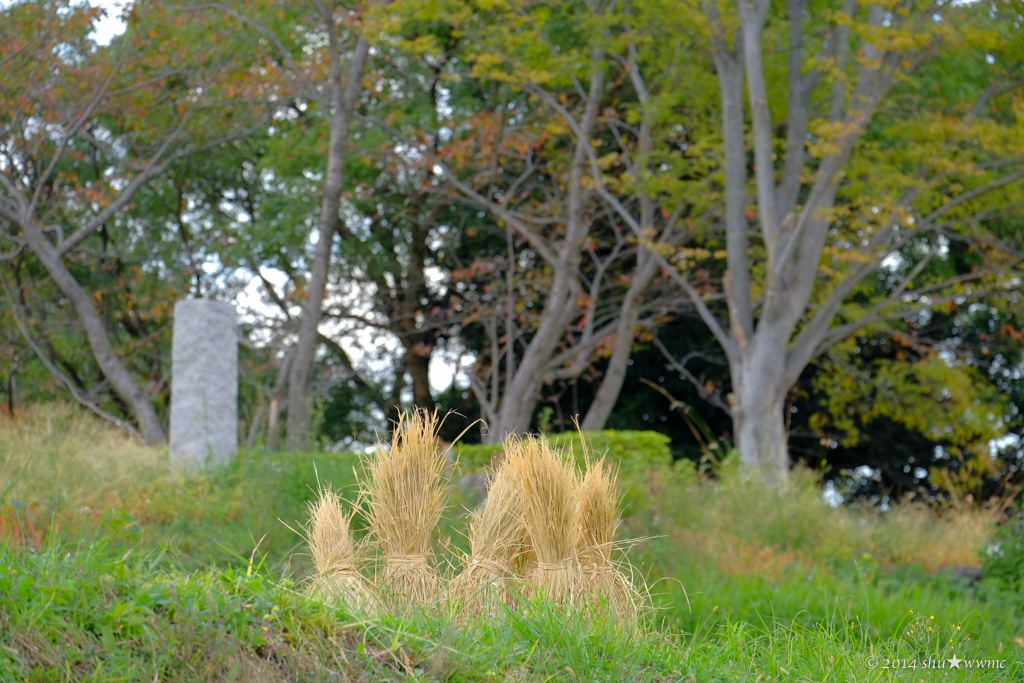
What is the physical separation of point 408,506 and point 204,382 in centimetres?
629

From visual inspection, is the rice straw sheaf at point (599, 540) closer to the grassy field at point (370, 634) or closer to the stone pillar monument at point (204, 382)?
the grassy field at point (370, 634)

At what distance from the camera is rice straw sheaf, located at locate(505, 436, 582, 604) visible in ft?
12.3

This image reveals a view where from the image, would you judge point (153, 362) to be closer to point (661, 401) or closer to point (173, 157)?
point (173, 157)

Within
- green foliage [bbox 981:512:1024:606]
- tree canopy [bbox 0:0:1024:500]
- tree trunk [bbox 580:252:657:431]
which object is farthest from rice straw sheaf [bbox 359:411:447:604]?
tree trunk [bbox 580:252:657:431]

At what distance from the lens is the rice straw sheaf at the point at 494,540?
3803mm

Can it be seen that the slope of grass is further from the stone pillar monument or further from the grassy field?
the stone pillar monument

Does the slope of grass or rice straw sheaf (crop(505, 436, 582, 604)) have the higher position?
rice straw sheaf (crop(505, 436, 582, 604))

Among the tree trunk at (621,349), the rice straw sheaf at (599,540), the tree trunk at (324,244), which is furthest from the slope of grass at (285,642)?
the tree trunk at (621,349)

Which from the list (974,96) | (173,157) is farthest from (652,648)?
(173,157)

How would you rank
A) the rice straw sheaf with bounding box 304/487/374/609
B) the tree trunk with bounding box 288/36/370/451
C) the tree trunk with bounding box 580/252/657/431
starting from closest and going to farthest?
the rice straw sheaf with bounding box 304/487/374/609
the tree trunk with bounding box 288/36/370/451
the tree trunk with bounding box 580/252/657/431

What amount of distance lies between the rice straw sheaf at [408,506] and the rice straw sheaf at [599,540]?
57cm

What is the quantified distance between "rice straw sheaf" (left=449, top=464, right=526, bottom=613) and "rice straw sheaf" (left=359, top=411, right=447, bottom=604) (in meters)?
0.15

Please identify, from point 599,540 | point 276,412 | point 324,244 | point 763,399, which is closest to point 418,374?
point 276,412

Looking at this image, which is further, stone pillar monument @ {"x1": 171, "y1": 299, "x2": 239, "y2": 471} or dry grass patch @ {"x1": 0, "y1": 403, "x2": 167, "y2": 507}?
stone pillar monument @ {"x1": 171, "y1": 299, "x2": 239, "y2": 471}
